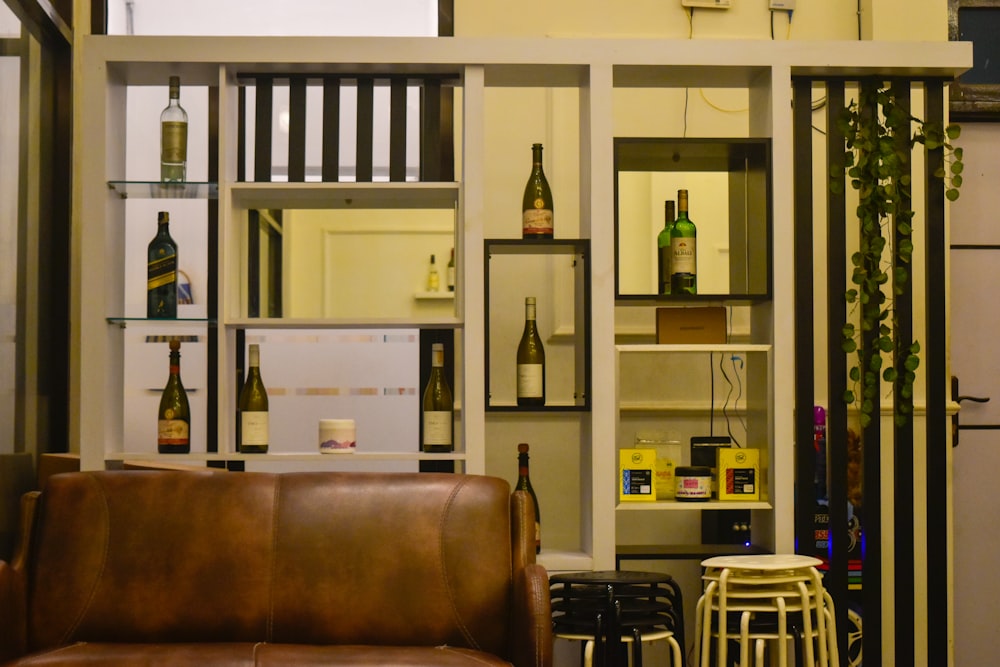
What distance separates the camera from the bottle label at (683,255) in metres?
3.30

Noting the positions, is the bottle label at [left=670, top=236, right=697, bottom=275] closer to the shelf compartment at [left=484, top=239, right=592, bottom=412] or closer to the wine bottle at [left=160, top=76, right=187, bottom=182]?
the shelf compartment at [left=484, top=239, right=592, bottom=412]

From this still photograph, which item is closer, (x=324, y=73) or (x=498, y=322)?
(x=324, y=73)

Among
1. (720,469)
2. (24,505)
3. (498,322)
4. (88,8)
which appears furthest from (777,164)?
(88,8)

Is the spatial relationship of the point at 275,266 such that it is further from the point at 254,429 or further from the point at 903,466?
the point at 903,466

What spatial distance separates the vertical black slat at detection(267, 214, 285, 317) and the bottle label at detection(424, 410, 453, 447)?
1.26 m

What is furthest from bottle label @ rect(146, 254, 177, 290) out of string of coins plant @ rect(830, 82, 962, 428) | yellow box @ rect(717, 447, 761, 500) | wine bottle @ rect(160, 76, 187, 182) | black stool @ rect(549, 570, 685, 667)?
string of coins plant @ rect(830, 82, 962, 428)

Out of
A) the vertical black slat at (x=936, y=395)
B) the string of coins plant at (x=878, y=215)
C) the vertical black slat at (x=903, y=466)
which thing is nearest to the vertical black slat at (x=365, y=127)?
the string of coins plant at (x=878, y=215)

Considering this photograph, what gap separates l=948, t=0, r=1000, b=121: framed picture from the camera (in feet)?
14.3

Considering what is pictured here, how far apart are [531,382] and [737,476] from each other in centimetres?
68

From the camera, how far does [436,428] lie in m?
3.23

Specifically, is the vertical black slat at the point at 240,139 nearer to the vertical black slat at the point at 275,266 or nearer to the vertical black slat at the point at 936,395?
the vertical black slat at the point at 275,266

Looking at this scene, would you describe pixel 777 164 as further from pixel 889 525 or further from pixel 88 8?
pixel 88 8

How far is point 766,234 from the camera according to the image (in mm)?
3287

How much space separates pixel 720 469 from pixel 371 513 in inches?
43.4
